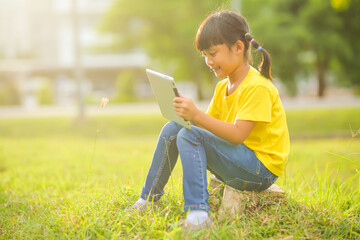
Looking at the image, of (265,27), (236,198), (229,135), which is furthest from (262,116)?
(265,27)

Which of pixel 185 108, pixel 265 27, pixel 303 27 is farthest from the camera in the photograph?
pixel 303 27

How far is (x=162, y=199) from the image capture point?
2.57 m

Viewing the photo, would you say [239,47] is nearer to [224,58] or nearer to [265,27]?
[224,58]

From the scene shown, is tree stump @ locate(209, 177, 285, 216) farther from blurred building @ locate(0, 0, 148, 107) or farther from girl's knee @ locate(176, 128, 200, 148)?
blurred building @ locate(0, 0, 148, 107)

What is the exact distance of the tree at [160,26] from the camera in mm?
13406

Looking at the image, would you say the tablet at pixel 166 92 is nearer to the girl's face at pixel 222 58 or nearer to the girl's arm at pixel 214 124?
the girl's arm at pixel 214 124

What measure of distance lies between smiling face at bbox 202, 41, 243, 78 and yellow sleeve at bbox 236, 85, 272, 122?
0.20 m

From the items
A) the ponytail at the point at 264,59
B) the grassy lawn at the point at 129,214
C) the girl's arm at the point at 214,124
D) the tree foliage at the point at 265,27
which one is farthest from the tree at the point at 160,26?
the girl's arm at the point at 214,124

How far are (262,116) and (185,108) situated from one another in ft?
1.46

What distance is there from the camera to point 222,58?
2.32m

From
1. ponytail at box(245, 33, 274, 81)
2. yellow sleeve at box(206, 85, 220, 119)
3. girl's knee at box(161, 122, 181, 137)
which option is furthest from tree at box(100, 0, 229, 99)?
girl's knee at box(161, 122, 181, 137)

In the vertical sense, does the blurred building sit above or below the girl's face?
below

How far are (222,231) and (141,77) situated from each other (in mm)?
27437

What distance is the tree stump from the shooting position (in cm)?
233
